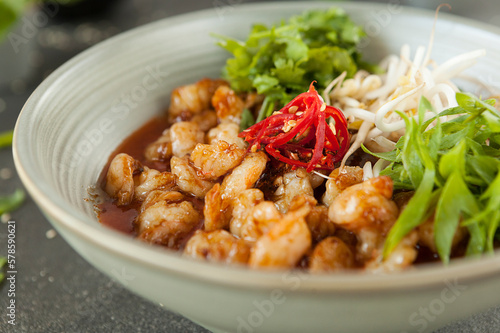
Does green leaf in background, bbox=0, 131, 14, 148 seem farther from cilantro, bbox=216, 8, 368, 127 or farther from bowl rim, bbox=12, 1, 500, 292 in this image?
bowl rim, bbox=12, 1, 500, 292

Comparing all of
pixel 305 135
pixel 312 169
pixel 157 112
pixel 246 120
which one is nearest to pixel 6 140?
pixel 157 112

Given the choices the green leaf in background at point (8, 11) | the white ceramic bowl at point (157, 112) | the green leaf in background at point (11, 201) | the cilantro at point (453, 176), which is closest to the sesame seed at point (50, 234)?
the green leaf in background at point (11, 201)

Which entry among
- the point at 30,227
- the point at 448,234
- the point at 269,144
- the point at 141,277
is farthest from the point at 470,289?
the point at 30,227

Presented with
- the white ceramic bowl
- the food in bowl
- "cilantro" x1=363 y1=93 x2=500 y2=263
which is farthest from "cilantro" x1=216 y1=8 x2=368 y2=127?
"cilantro" x1=363 y1=93 x2=500 y2=263

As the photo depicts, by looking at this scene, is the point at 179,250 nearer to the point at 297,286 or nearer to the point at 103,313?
the point at 103,313

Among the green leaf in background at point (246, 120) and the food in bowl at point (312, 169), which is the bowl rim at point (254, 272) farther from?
the green leaf in background at point (246, 120)

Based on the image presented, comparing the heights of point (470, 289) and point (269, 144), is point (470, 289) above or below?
above
